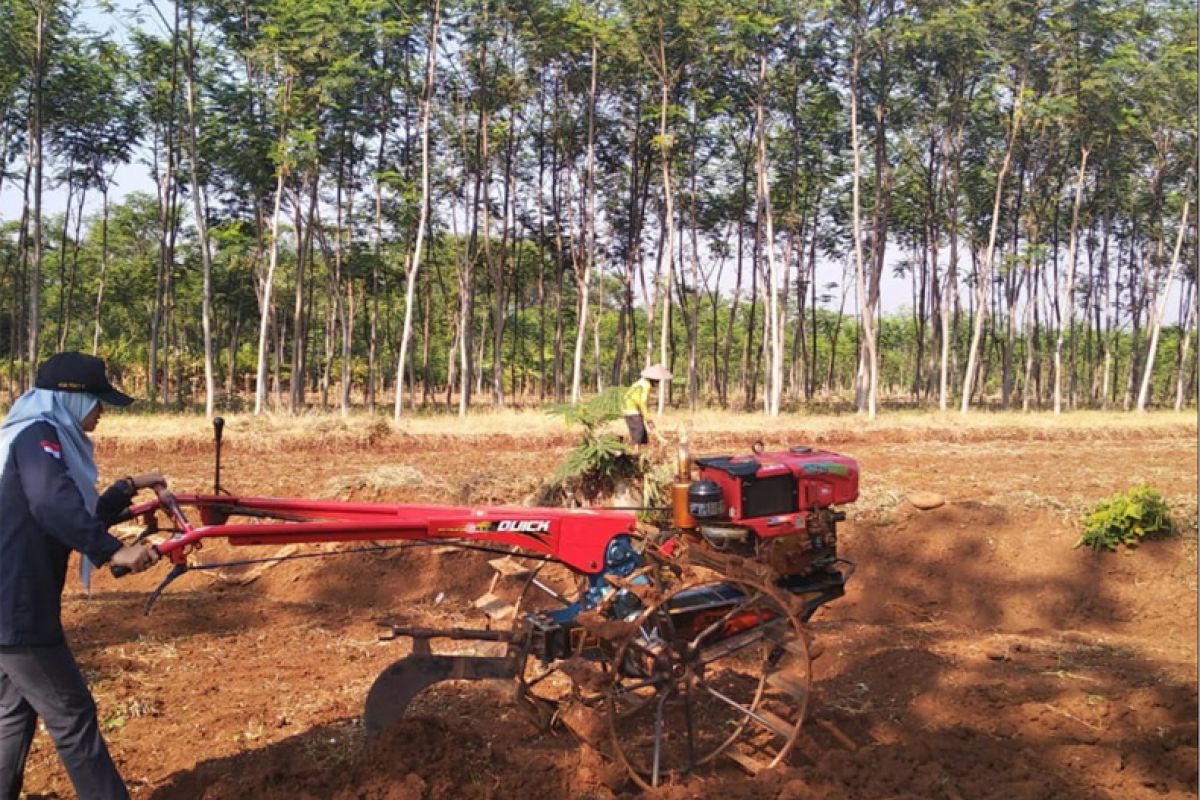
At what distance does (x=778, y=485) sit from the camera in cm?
525

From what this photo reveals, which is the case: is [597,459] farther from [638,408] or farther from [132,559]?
[132,559]

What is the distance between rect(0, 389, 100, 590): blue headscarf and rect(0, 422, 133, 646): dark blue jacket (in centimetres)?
4

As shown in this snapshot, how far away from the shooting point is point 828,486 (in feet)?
17.9

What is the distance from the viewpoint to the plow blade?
436 centimetres

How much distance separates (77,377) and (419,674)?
2043mm

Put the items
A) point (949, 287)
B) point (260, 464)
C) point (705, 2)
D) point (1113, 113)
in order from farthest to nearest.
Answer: point (949, 287), point (1113, 113), point (705, 2), point (260, 464)

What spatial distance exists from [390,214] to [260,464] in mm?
15084

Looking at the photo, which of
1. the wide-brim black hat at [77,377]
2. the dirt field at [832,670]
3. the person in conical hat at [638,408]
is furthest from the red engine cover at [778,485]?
the wide-brim black hat at [77,377]

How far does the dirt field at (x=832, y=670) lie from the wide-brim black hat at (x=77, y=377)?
1.87 meters

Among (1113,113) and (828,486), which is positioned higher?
(1113,113)

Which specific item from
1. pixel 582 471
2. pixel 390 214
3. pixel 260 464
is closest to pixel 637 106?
pixel 390 214

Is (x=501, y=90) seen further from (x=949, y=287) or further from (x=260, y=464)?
(x=949, y=287)

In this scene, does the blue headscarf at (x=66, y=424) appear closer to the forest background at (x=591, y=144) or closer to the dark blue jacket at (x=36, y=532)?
the dark blue jacket at (x=36, y=532)

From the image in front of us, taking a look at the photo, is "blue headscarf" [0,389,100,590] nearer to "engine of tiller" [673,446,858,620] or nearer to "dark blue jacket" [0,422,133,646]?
"dark blue jacket" [0,422,133,646]
